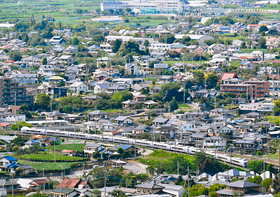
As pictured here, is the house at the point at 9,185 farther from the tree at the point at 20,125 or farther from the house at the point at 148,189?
the tree at the point at 20,125

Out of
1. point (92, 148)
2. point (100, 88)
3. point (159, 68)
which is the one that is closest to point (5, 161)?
point (92, 148)

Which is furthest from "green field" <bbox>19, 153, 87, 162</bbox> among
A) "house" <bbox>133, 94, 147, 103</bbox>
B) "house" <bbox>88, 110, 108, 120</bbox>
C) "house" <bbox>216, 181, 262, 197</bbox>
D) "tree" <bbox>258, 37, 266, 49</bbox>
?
"tree" <bbox>258, 37, 266, 49</bbox>

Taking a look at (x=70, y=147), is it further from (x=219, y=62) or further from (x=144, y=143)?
(x=219, y=62)

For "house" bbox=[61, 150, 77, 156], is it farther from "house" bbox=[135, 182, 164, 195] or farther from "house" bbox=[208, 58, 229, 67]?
"house" bbox=[208, 58, 229, 67]

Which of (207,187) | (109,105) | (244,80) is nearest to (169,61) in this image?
(244,80)

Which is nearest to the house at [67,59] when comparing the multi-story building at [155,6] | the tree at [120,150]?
the tree at [120,150]

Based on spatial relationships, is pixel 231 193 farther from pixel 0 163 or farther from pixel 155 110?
pixel 155 110

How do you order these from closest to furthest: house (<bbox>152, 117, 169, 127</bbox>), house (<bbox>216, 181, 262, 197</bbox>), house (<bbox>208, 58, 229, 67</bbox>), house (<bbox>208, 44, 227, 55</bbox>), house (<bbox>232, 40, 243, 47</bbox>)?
house (<bbox>216, 181, 262, 197</bbox>) < house (<bbox>152, 117, 169, 127</bbox>) < house (<bbox>208, 58, 229, 67</bbox>) < house (<bbox>208, 44, 227, 55</bbox>) < house (<bbox>232, 40, 243, 47</bbox>)
